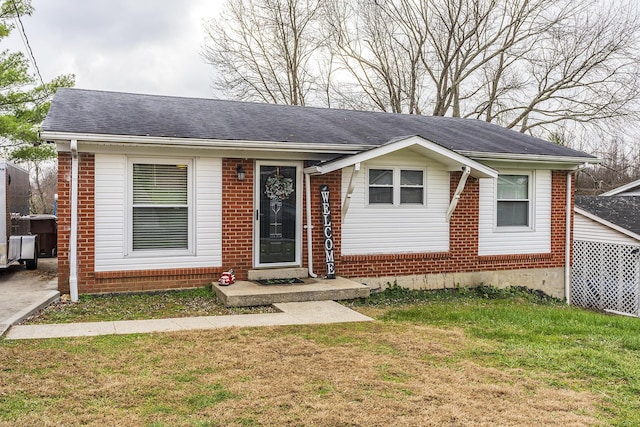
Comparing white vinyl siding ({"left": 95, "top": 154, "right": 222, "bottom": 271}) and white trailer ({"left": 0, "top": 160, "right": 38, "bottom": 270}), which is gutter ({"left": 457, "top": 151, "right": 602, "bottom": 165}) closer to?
white vinyl siding ({"left": 95, "top": 154, "right": 222, "bottom": 271})

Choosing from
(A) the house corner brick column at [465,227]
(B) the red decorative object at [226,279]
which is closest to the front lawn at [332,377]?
(B) the red decorative object at [226,279]

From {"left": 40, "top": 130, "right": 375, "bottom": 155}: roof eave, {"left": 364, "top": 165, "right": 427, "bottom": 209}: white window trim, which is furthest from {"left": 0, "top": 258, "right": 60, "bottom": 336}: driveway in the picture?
{"left": 364, "top": 165, "right": 427, "bottom": 209}: white window trim

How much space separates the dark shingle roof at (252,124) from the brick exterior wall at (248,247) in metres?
0.60

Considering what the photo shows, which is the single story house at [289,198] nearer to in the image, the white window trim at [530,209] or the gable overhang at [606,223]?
the white window trim at [530,209]

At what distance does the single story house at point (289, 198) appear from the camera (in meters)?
8.93

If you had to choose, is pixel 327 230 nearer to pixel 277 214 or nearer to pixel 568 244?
pixel 277 214

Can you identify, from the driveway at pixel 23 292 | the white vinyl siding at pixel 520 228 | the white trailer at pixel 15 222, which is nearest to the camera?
the driveway at pixel 23 292

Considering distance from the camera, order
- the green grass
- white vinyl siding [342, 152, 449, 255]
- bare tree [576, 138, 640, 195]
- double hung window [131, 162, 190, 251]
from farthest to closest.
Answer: bare tree [576, 138, 640, 195] < white vinyl siding [342, 152, 449, 255] < double hung window [131, 162, 190, 251] < the green grass

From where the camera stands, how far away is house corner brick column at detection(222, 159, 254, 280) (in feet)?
31.9

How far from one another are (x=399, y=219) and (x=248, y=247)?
3.04 m

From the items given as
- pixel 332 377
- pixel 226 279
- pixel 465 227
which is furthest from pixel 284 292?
pixel 465 227

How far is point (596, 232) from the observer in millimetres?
17250

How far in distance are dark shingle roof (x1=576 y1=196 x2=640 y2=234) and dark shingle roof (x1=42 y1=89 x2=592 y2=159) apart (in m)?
5.33

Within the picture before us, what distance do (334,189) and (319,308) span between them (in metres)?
2.77
